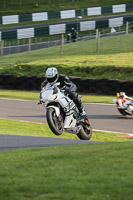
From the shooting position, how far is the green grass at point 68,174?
15.2 feet

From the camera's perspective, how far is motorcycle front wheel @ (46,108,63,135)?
31.0 ft

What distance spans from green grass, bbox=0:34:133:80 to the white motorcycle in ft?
40.5

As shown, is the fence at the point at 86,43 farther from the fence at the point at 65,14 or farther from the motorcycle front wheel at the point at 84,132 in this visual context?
the motorcycle front wheel at the point at 84,132

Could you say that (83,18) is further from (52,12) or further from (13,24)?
(13,24)

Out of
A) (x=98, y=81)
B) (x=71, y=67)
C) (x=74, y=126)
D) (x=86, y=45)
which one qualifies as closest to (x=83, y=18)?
(x=86, y=45)

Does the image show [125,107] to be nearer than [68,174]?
No

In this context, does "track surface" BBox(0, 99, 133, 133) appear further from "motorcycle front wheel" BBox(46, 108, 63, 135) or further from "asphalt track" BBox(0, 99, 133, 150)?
"motorcycle front wheel" BBox(46, 108, 63, 135)

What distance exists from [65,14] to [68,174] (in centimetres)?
3730

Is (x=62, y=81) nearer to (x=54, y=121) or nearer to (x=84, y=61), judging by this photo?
(x=54, y=121)

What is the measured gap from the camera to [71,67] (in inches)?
979

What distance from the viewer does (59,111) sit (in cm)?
979

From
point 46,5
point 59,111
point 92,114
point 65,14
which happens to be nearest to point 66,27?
point 65,14

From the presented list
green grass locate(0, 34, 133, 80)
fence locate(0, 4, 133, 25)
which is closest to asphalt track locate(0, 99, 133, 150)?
green grass locate(0, 34, 133, 80)

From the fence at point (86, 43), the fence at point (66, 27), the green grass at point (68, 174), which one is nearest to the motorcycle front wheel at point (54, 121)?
the green grass at point (68, 174)
